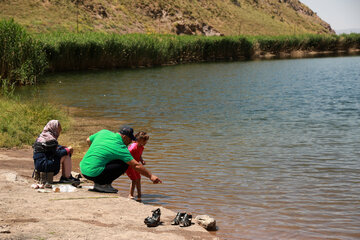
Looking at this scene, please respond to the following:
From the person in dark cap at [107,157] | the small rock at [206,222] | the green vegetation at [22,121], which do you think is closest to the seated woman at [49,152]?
the person in dark cap at [107,157]

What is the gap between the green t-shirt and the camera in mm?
7434

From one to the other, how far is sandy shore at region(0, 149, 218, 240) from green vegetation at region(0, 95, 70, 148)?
414 centimetres

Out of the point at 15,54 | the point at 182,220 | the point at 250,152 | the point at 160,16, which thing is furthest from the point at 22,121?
the point at 160,16

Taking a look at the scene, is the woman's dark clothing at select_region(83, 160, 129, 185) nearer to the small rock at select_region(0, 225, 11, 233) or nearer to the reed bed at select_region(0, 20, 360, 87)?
the small rock at select_region(0, 225, 11, 233)

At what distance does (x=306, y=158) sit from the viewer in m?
11.4

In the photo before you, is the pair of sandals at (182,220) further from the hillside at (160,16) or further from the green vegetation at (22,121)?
the hillside at (160,16)

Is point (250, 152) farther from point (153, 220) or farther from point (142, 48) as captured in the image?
point (142, 48)

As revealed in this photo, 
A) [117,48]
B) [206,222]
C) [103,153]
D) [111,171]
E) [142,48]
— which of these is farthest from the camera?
[142,48]

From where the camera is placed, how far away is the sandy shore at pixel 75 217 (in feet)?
18.4

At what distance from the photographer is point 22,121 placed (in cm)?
1294

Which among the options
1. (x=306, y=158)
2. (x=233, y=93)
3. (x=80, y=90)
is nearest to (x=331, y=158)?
(x=306, y=158)

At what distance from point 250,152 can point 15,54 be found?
18058mm

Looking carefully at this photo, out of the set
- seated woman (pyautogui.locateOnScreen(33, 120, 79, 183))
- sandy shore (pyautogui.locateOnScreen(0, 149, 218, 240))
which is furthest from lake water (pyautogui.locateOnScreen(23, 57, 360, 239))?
seated woman (pyautogui.locateOnScreen(33, 120, 79, 183))

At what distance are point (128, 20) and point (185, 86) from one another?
4676 centimetres
